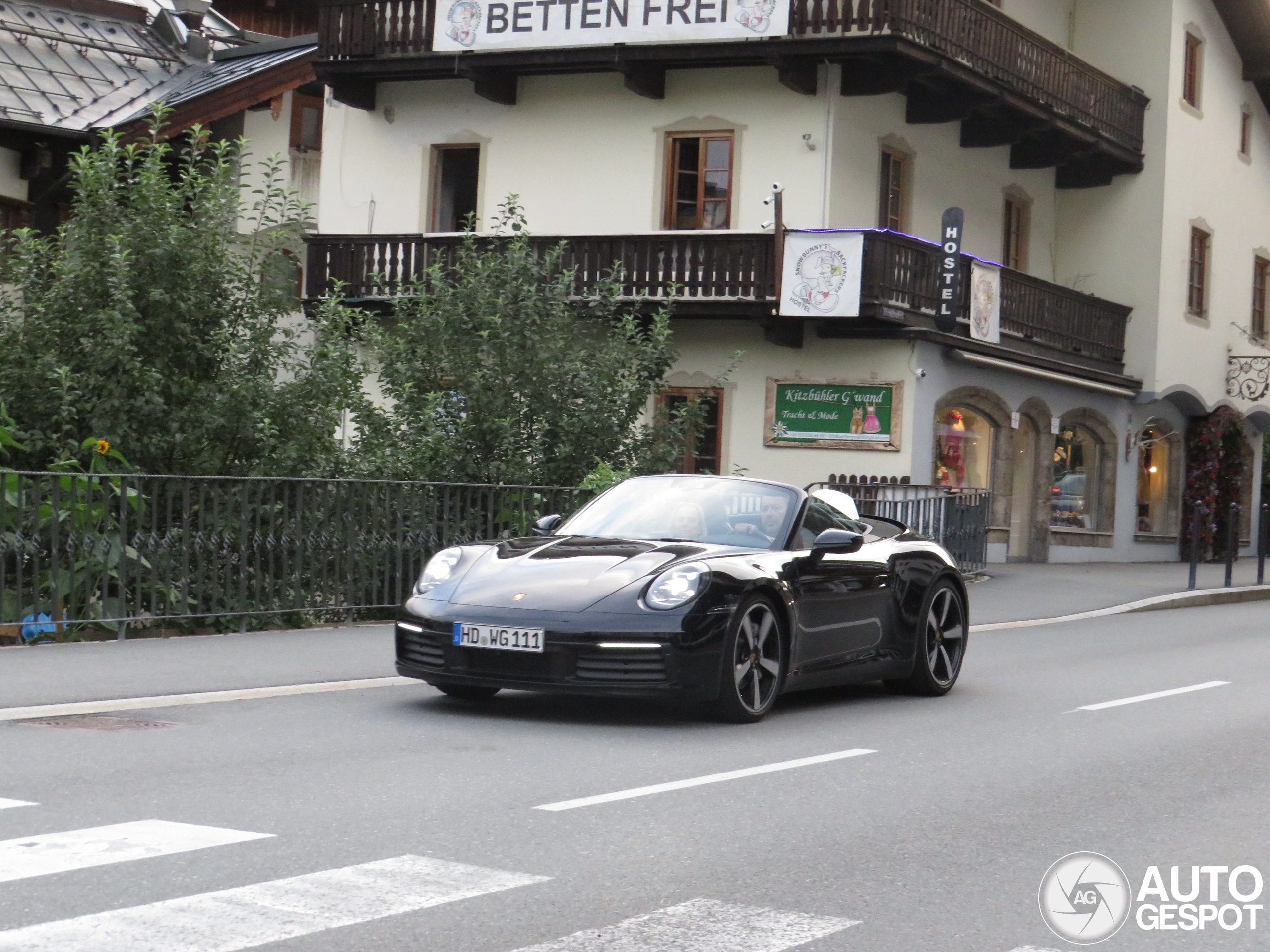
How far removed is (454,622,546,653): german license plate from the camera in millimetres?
9195

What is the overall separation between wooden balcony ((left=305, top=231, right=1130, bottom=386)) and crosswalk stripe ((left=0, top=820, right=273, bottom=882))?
17.5 metres

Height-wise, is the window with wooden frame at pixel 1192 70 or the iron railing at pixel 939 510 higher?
the window with wooden frame at pixel 1192 70

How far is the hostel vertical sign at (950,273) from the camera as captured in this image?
2555cm

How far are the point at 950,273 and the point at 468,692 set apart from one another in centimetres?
1675

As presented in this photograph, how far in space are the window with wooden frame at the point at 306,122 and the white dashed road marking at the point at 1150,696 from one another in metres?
23.1

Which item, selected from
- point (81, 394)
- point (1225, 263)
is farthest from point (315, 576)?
point (1225, 263)

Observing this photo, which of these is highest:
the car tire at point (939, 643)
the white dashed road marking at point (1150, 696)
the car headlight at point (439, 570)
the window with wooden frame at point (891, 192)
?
the window with wooden frame at point (891, 192)

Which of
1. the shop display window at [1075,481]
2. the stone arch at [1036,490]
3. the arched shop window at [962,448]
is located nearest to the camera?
the arched shop window at [962,448]

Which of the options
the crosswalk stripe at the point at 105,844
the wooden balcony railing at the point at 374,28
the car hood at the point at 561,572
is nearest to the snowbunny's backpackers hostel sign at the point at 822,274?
→ the wooden balcony railing at the point at 374,28

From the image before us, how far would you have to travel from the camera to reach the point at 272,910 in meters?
5.14

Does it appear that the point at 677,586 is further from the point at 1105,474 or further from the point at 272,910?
the point at 1105,474

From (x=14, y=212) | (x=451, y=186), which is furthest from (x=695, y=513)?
(x=14, y=212)

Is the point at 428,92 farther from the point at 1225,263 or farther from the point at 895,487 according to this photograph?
the point at 1225,263

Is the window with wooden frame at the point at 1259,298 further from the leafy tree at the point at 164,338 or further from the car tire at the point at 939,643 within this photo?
the car tire at the point at 939,643
